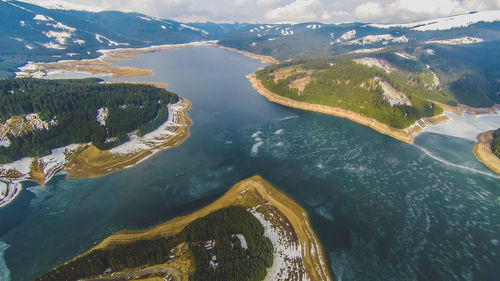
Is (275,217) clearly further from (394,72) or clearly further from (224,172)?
(394,72)

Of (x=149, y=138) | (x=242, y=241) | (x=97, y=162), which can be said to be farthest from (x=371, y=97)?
(x=97, y=162)

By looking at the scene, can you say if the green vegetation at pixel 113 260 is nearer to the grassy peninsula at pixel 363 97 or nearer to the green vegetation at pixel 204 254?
the green vegetation at pixel 204 254

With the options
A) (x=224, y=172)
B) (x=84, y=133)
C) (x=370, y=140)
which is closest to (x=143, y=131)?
(x=84, y=133)

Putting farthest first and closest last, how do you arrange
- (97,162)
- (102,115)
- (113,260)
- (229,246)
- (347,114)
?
(347,114)
(102,115)
(97,162)
(229,246)
(113,260)

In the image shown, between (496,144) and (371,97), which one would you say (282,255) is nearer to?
(496,144)

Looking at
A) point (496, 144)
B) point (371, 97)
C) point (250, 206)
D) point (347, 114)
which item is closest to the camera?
point (250, 206)

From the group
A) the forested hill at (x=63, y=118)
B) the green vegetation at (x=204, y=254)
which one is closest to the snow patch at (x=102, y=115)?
the forested hill at (x=63, y=118)
